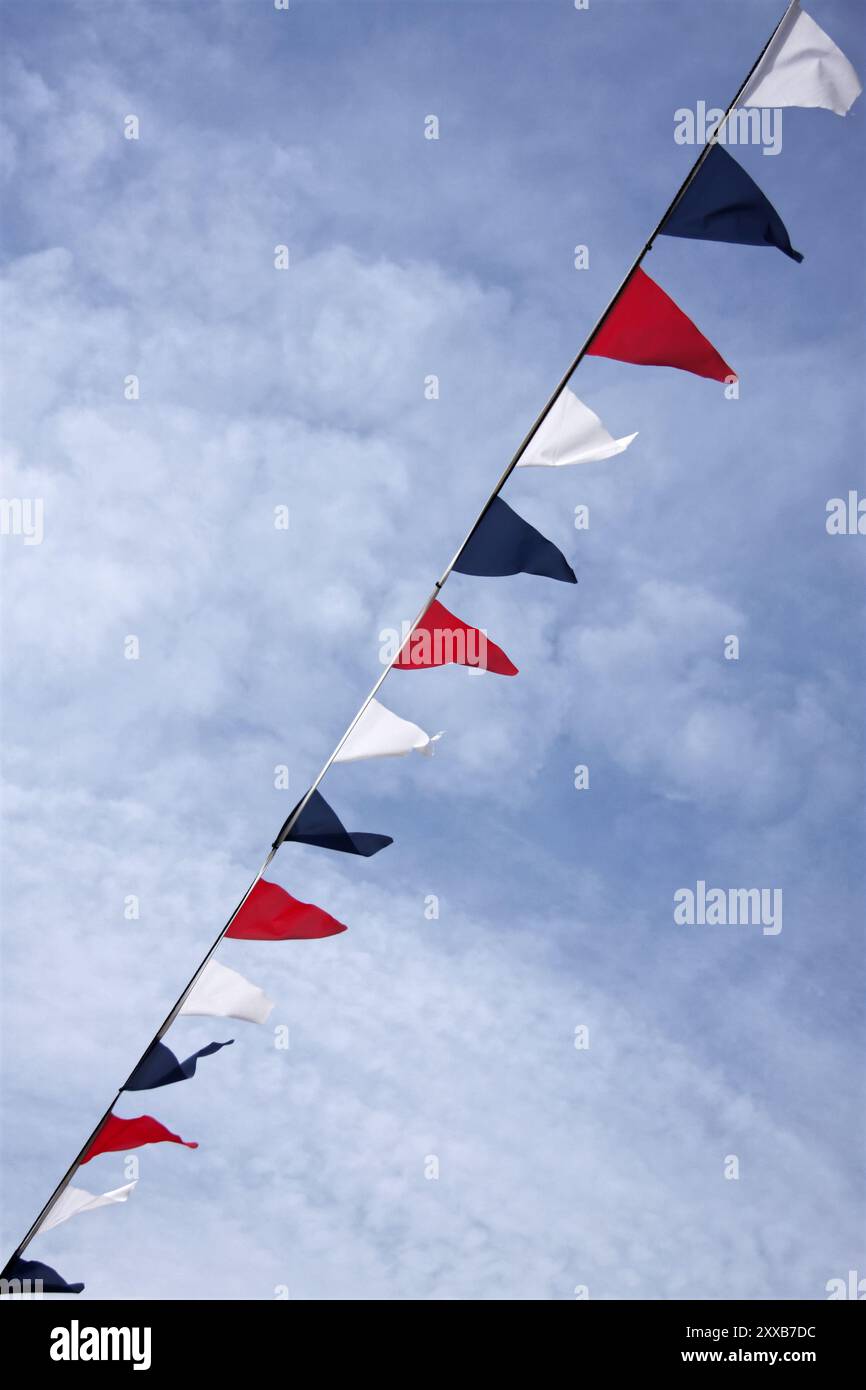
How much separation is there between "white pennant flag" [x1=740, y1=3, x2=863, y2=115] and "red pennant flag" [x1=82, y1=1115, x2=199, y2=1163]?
5179mm

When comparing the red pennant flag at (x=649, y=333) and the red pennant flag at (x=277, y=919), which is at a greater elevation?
the red pennant flag at (x=649, y=333)

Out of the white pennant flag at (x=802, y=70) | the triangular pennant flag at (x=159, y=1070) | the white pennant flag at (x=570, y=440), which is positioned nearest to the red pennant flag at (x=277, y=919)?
the triangular pennant flag at (x=159, y=1070)

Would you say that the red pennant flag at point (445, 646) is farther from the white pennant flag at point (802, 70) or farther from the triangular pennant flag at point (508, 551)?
the white pennant flag at point (802, 70)

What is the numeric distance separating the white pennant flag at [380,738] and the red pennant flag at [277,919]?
656mm

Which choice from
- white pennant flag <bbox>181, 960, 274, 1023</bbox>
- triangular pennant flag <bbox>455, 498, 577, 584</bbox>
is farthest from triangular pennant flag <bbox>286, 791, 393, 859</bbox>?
triangular pennant flag <bbox>455, 498, 577, 584</bbox>

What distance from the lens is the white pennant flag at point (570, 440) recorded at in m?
6.07

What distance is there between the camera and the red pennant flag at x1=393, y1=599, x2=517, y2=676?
613cm

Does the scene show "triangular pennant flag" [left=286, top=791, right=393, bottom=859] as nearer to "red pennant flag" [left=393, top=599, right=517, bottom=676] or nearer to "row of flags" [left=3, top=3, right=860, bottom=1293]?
"row of flags" [left=3, top=3, right=860, bottom=1293]

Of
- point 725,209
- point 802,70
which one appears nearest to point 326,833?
point 725,209

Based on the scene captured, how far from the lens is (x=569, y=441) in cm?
609

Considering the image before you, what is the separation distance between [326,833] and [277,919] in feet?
1.45
